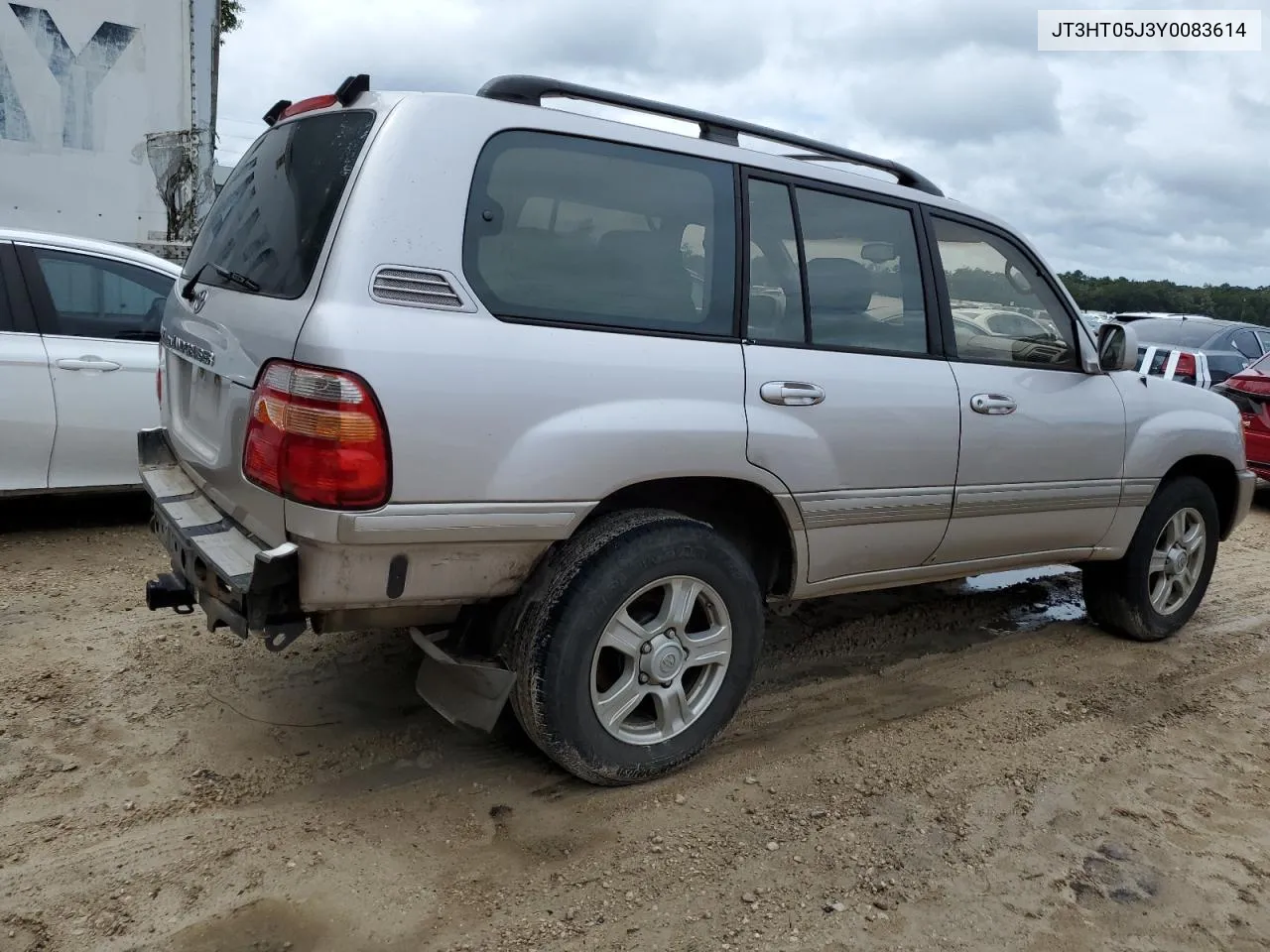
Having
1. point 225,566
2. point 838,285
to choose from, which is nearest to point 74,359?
point 225,566

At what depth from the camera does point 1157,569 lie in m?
4.68

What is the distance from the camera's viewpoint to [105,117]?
905 cm

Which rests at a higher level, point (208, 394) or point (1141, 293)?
point (1141, 293)

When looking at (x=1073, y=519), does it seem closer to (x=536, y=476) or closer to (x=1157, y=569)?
(x=1157, y=569)

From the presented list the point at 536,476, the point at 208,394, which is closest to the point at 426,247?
the point at 536,476

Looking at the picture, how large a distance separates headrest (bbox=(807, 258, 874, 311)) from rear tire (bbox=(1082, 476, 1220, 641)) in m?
1.96

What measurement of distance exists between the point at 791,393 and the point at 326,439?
1.42 metres

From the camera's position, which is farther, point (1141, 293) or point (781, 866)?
point (1141, 293)

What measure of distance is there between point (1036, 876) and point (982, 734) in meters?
0.90

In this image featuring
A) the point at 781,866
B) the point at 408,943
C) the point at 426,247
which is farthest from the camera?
the point at 781,866

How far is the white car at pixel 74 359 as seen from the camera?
488cm

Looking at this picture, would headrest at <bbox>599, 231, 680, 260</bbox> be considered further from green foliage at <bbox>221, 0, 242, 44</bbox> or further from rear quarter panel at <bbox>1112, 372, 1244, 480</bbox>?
green foliage at <bbox>221, 0, 242, 44</bbox>

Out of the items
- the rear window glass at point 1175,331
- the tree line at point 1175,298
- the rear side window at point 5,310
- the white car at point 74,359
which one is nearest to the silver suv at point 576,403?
the white car at point 74,359

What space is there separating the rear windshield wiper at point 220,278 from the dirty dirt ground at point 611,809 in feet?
4.59
